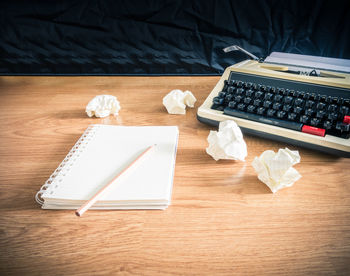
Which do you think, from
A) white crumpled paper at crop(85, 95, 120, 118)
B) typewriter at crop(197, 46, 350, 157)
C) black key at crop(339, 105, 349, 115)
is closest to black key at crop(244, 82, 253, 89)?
typewriter at crop(197, 46, 350, 157)

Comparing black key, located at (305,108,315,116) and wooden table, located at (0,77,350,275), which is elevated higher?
black key, located at (305,108,315,116)

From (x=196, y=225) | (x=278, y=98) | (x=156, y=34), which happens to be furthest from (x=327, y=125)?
(x=156, y=34)

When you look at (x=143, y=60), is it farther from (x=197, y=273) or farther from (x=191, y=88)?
(x=197, y=273)

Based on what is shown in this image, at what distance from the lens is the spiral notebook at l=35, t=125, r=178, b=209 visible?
1.36ft

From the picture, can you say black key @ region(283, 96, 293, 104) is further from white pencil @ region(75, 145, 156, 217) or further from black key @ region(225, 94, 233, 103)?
white pencil @ region(75, 145, 156, 217)

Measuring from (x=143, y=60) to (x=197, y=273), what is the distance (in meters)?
0.86

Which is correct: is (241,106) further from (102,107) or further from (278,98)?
(102,107)

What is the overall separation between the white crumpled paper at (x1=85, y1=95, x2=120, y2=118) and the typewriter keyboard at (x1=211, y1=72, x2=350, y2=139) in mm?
287

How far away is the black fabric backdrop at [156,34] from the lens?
0.90 m

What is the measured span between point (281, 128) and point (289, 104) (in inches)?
3.0

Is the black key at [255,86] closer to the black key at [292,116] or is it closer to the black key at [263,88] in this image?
the black key at [263,88]

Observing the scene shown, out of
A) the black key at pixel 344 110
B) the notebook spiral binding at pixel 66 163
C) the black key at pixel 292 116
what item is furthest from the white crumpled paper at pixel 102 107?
the black key at pixel 344 110

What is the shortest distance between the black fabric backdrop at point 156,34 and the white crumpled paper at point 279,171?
0.63 m

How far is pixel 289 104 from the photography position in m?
0.57
